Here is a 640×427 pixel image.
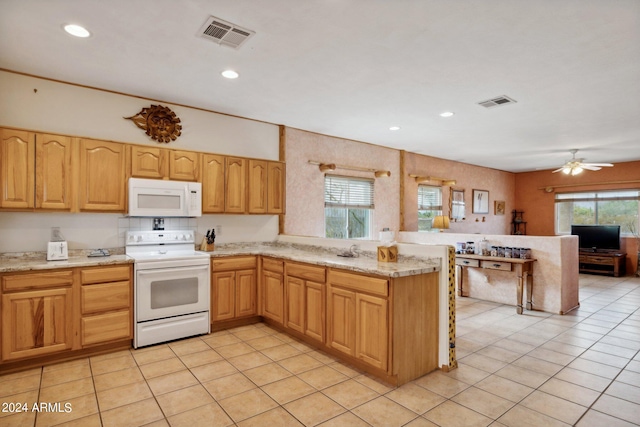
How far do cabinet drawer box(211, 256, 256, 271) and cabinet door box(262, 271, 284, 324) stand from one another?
216mm

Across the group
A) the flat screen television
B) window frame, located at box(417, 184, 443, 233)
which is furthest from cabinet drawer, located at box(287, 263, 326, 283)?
the flat screen television

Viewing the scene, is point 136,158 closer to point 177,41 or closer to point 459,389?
point 177,41

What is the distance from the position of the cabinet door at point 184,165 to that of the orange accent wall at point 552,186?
9231 millimetres

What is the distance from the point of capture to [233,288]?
4207mm

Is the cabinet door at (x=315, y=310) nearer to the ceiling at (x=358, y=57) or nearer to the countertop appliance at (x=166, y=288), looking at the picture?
the countertop appliance at (x=166, y=288)

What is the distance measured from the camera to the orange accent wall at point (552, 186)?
27.2ft

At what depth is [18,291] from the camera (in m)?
2.99

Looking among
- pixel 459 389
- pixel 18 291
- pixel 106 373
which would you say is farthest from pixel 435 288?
pixel 18 291

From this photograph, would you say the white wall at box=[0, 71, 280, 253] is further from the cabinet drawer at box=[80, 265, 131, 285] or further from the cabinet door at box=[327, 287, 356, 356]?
the cabinet door at box=[327, 287, 356, 356]

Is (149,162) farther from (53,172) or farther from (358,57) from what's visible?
(358,57)

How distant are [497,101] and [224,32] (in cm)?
320

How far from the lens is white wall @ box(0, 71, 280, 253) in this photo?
3.42 meters

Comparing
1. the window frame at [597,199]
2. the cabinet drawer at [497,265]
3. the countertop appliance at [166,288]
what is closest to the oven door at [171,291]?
the countertop appliance at [166,288]

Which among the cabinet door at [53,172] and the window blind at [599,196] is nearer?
the cabinet door at [53,172]
